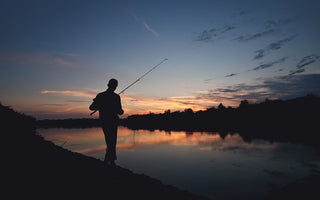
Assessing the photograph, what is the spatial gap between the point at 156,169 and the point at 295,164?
35.9 ft

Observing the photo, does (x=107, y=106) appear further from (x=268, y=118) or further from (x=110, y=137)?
(x=268, y=118)

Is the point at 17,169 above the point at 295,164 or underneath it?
above

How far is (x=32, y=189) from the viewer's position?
3.57 metres

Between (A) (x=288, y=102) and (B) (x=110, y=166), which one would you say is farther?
(A) (x=288, y=102)

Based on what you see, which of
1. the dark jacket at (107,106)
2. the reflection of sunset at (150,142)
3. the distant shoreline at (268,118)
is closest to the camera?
the dark jacket at (107,106)

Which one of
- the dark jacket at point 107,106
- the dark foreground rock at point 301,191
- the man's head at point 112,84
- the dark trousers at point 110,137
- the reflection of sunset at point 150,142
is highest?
the man's head at point 112,84

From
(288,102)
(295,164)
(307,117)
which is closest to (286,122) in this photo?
(307,117)

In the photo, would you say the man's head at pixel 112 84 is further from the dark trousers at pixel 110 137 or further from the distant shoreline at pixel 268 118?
the distant shoreline at pixel 268 118

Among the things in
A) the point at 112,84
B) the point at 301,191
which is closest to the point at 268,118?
the point at 301,191

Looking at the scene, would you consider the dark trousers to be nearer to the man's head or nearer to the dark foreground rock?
the man's head

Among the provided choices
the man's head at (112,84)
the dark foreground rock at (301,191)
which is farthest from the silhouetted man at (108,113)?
the dark foreground rock at (301,191)

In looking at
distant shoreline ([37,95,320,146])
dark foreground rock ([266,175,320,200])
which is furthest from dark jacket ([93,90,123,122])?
distant shoreline ([37,95,320,146])

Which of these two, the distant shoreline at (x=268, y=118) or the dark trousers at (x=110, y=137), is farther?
the distant shoreline at (x=268, y=118)

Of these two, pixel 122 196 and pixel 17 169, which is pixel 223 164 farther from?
pixel 17 169
